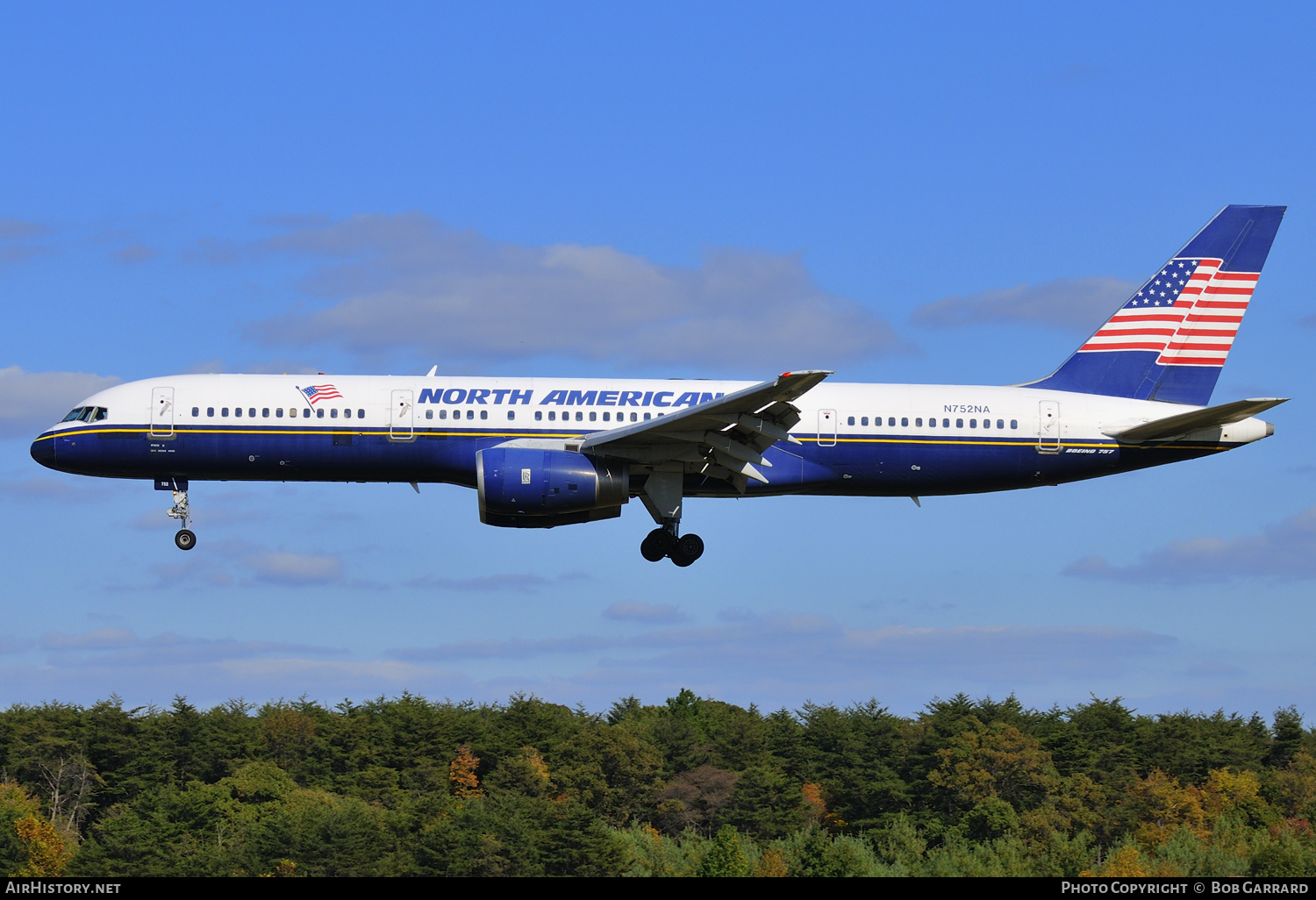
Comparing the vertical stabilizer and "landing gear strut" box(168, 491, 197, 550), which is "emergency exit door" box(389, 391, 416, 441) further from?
the vertical stabilizer

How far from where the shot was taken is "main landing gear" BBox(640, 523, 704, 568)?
119ft

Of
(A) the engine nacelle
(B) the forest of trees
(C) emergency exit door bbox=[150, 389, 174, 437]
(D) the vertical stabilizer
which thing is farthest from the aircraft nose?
(B) the forest of trees

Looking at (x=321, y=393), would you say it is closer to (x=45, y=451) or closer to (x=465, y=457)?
(x=465, y=457)

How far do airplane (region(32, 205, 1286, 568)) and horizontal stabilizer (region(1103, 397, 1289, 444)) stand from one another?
52 millimetres

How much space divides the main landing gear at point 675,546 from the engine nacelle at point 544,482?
2.79 meters

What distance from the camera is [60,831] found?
75.2 metres

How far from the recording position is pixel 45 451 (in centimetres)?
3572

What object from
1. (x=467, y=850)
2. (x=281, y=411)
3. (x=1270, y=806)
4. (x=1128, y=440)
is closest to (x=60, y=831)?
(x=467, y=850)

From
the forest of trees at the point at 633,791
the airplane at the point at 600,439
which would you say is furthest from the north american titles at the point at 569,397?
the forest of trees at the point at 633,791

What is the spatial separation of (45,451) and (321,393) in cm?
758

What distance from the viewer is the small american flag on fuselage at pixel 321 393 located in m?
35.1

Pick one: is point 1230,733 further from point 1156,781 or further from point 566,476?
point 566,476

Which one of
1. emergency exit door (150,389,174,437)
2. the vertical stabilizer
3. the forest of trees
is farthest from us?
the forest of trees
